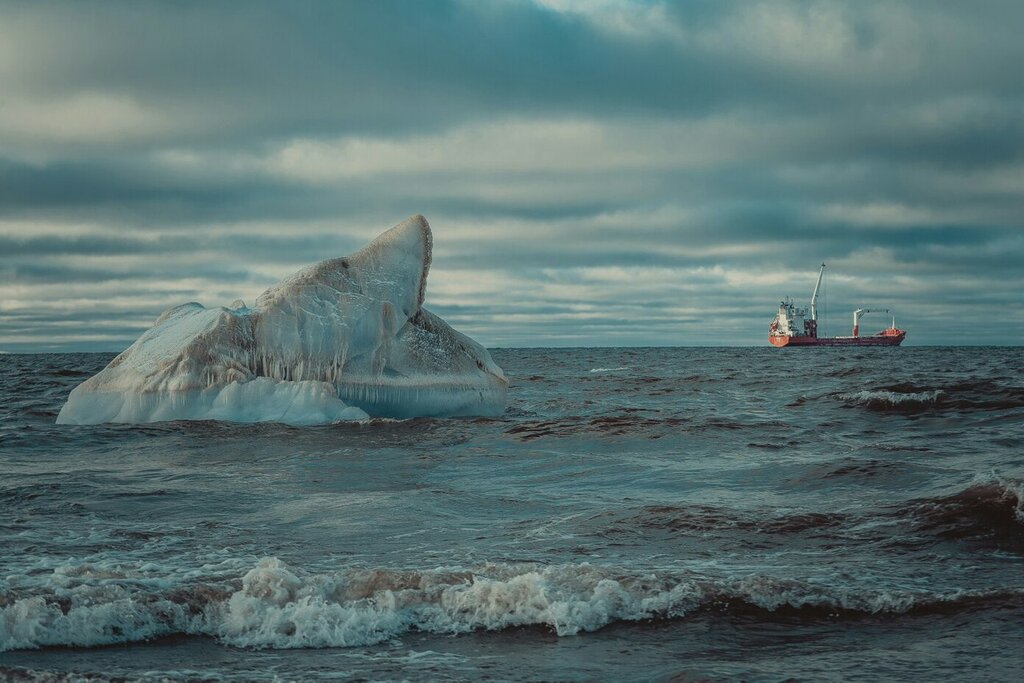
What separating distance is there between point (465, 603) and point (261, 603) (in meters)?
1.18

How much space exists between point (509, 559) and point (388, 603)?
121 centimetres

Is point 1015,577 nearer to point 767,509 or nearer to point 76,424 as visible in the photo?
point 767,509

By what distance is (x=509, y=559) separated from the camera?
6621 millimetres

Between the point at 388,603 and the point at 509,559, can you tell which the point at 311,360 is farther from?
the point at 388,603

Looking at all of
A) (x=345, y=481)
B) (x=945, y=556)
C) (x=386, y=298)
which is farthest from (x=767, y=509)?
(x=386, y=298)

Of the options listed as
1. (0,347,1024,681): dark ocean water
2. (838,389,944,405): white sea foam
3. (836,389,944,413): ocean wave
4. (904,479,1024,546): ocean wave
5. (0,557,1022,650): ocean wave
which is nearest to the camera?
(0,347,1024,681): dark ocean water

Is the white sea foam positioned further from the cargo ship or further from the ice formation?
the cargo ship

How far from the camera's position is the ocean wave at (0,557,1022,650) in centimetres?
529

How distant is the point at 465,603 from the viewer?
565 centimetres

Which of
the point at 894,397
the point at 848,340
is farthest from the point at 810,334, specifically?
the point at 894,397

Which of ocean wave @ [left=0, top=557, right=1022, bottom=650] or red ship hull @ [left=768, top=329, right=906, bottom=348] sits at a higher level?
red ship hull @ [left=768, top=329, right=906, bottom=348]

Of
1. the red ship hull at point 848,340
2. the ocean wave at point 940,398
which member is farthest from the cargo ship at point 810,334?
the ocean wave at point 940,398

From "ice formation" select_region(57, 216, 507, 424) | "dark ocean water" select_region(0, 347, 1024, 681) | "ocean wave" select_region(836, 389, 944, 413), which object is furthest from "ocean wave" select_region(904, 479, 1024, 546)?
"ocean wave" select_region(836, 389, 944, 413)

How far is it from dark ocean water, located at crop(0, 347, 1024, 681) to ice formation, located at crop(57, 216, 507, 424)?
1554 mm
